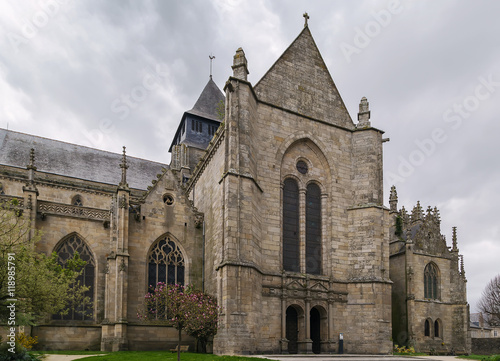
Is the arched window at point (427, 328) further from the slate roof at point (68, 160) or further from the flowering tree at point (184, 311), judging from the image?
the slate roof at point (68, 160)

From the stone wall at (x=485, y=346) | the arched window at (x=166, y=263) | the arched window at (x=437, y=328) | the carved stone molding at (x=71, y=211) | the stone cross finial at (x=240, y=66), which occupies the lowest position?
the stone wall at (x=485, y=346)

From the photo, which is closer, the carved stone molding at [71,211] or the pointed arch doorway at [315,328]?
the pointed arch doorway at [315,328]

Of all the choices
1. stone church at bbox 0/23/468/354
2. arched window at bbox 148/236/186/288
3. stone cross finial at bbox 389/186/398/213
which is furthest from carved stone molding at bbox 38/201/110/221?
stone cross finial at bbox 389/186/398/213

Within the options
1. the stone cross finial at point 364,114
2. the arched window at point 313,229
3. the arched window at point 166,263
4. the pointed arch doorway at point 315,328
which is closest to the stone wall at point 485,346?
the pointed arch doorway at point 315,328

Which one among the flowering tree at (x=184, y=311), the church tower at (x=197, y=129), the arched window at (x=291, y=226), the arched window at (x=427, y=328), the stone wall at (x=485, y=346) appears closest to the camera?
the flowering tree at (x=184, y=311)

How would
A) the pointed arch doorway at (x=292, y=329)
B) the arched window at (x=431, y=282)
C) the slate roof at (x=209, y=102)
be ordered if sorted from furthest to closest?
1. the slate roof at (x=209, y=102)
2. the arched window at (x=431, y=282)
3. the pointed arch doorway at (x=292, y=329)

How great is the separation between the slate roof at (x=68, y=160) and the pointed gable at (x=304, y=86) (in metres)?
16.3

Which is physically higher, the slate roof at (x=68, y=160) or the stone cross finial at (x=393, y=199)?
the slate roof at (x=68, y=160)

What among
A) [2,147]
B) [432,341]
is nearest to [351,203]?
[432,341]

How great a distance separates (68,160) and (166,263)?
51.2 ft

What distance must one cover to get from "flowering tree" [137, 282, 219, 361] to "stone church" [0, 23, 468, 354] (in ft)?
2.10

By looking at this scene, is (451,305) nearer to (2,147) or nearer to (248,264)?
(248,264)

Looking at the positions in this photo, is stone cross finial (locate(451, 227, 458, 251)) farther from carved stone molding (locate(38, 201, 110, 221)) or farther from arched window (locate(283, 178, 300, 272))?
carved stone molding (locate(38, 201, 110, 221))

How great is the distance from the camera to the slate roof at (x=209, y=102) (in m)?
43.4
